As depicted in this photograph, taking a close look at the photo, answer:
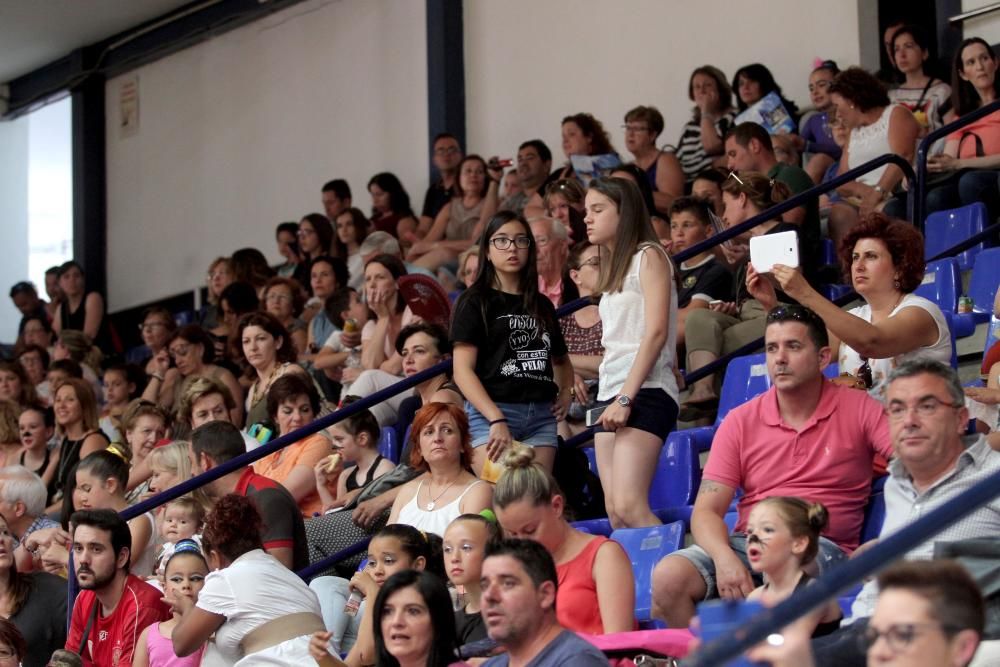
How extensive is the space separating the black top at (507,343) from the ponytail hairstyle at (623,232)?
30cm

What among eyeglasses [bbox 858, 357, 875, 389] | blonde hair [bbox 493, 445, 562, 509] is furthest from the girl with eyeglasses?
eyeglasses [bbox 858, 357, 875, 389]

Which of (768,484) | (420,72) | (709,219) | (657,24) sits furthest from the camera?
(420,72)

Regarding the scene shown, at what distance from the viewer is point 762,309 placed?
244 inches

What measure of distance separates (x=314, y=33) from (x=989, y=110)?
684cm

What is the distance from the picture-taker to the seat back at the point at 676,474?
5.12 metres

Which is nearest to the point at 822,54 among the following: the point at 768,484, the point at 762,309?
the point at 762,309

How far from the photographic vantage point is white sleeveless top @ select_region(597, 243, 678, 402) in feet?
15.9

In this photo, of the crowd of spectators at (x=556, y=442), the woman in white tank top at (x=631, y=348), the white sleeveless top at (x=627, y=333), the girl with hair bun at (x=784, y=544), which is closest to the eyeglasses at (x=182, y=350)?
the crowd of spectators at (x=556, y=442)

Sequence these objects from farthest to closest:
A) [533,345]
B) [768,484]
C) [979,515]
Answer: [533,345]
[768,484]
[979,515]

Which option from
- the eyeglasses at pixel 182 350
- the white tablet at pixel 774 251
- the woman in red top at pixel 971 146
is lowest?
the white tablet at pixel 774 251

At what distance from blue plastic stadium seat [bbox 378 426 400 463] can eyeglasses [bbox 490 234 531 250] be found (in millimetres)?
1412

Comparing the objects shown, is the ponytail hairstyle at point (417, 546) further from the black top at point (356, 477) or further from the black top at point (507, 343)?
the black top at point (356, 477)

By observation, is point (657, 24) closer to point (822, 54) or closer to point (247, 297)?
point (822, 54)

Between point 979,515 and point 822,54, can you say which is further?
point 822,54
